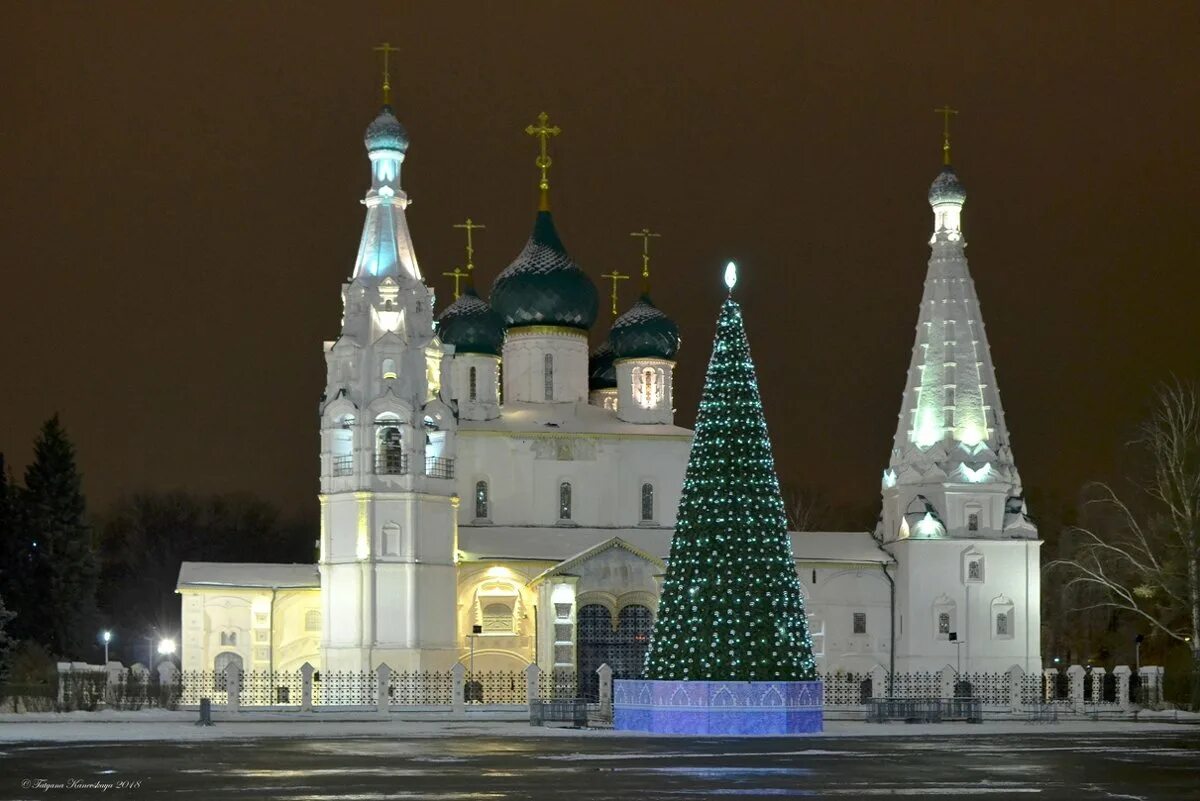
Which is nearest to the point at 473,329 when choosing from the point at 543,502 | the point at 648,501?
the point at 543,502

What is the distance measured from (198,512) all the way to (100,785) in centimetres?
6521

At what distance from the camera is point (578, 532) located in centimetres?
5453

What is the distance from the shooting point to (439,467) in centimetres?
5088

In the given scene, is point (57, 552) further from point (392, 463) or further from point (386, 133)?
point (386, 133)

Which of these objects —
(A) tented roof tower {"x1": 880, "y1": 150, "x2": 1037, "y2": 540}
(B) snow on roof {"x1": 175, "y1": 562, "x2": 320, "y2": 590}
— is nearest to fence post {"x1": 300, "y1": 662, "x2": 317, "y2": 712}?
(B) snow on roof {"x1": 175, "y1": 562, "x2": 320, "y2": 590}

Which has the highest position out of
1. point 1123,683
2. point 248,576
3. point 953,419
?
point 953,419

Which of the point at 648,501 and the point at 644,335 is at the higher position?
the point at 644,335

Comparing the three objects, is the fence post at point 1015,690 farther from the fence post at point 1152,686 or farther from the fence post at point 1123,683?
the fence post at point 1152,686

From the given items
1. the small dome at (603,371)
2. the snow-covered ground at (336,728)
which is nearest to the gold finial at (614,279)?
the small dome at (603,371)

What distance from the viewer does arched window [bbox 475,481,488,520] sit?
54.6 m

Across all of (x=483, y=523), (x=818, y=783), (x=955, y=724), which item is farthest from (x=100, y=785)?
(x=483, y=523)

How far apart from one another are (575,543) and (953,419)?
422 inches

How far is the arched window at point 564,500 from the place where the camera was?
5497cm

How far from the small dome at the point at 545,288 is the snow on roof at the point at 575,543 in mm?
6177
